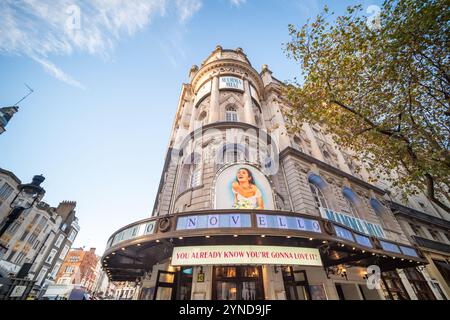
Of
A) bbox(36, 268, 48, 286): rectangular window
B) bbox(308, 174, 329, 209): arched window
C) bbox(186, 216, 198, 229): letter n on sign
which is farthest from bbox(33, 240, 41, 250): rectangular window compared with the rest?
bbox(308, 174, 329, 209): arched window

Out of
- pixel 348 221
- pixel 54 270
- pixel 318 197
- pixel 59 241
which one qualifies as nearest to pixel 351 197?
pixel 318 197

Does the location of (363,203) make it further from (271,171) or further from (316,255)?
(316,255)

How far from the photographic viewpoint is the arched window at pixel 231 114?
17828 mm

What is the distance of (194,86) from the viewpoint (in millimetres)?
23656

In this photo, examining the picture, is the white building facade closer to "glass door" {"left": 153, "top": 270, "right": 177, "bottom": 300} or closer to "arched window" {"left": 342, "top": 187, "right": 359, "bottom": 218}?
"glass door" {"left": 153, "top": 270, "right": 177, "bottom": 300}

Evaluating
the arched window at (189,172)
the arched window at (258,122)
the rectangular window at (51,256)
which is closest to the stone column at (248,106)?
the arched window at (258,122)

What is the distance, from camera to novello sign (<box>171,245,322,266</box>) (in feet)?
22.1

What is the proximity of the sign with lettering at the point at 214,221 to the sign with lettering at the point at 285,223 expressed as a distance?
518 millimetres

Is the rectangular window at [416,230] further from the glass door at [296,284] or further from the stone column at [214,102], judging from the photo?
the stone column at [214,102]

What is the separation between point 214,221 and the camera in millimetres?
7293
